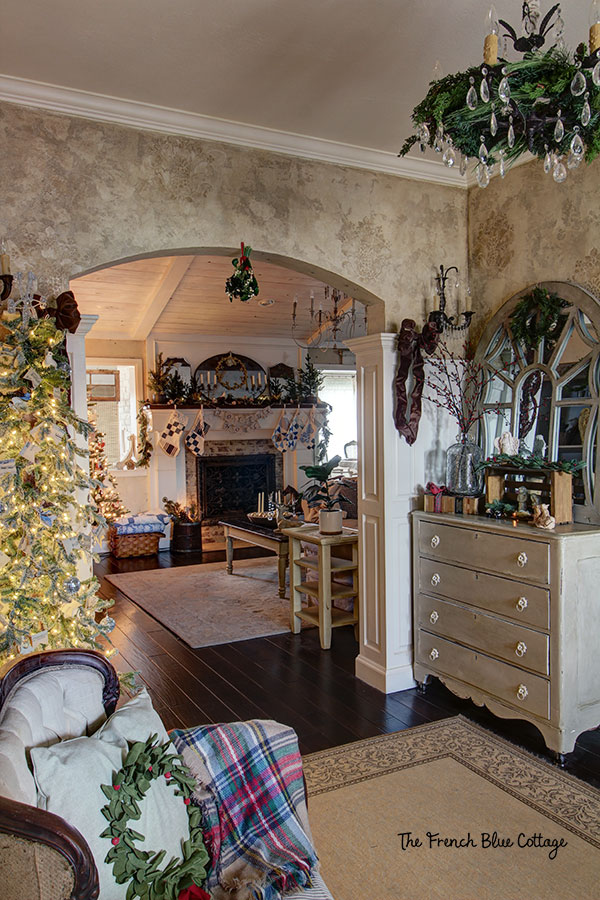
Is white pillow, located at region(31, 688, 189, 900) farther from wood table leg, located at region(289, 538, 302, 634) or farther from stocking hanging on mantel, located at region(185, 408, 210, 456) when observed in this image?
stocking hanging on mantel, located at region(185, 408, 210, 456)

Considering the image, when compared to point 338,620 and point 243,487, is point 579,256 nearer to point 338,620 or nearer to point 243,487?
point 338,620

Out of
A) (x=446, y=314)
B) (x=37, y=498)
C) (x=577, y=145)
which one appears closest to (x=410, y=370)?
(x=446, y=314)

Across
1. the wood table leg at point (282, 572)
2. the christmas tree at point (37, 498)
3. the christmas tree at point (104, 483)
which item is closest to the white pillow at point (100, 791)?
the christmas tree at point (37, 498)

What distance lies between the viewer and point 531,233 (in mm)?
3764

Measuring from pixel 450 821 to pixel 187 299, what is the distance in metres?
6.58

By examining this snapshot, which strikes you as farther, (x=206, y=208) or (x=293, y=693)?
(x=293, y=693)

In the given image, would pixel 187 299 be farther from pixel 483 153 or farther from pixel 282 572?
pixel 483 153

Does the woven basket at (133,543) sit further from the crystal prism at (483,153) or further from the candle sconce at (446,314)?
the crystal prism at (483,153)

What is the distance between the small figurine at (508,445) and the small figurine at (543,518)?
37 centimetres

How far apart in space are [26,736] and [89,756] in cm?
15

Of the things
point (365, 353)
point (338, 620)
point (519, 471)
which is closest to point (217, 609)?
point (338, 620)

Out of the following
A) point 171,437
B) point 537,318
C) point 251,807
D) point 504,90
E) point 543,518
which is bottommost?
point 251,807

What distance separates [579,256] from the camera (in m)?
3.48

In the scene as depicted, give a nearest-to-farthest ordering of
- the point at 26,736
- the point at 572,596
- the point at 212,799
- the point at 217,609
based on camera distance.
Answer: the point at 26,736, the point at 212,799, the point at 572,596, the point at 217,609
